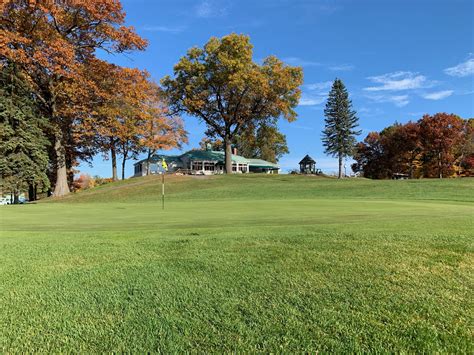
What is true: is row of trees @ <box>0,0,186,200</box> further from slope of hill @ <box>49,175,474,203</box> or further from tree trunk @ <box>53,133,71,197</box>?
slope of hill @ <box>49,175,474,203</box>

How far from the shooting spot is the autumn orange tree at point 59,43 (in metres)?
25.9

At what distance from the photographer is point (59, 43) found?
25.9 m

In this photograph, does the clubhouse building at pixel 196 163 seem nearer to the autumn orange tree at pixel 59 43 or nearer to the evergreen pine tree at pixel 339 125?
the evergreen pine tree at pixel 339 125

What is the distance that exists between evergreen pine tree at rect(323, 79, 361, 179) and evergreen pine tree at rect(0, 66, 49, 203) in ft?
164

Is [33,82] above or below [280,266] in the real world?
above

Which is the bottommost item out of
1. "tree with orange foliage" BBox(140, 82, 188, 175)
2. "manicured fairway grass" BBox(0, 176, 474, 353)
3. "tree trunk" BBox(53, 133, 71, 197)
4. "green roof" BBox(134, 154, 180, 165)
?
"manicured fairway grass" BBox(0, 176, 474, 353)

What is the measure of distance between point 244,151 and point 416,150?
38.1m

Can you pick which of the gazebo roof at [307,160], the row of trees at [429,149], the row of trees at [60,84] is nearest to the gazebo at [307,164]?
the gazebo roof at [307,160]

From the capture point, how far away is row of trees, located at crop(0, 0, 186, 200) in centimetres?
2666

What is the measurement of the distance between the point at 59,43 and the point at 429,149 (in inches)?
2295

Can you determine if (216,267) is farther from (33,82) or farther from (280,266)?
(33,82)

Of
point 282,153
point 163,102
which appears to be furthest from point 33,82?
point 282,153

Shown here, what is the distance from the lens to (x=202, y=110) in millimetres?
46469

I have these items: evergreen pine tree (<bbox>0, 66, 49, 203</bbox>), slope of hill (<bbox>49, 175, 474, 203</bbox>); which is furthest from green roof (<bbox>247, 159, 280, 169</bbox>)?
evergreen pine tree (<bbox>0, 66, 49, 203</bbox>)
